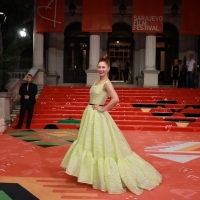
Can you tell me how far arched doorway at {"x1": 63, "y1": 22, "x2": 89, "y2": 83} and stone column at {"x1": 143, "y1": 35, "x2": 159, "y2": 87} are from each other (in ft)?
17.0

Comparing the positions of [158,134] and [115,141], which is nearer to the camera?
[115,141]

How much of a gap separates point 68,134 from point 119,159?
558cm

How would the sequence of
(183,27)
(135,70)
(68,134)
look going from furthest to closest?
(135,70) < (183,27) < (68,134)

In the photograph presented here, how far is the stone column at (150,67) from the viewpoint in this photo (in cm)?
1698

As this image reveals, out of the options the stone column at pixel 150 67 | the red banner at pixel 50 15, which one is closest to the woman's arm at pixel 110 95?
the red banner at pixel 50 15

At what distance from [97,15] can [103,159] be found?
1249 centimetres

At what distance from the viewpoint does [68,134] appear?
9898 mm

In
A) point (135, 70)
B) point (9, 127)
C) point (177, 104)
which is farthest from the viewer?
point (135, 70)

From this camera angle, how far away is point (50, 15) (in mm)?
15883

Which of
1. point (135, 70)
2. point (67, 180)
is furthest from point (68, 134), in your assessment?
point (135, 70)

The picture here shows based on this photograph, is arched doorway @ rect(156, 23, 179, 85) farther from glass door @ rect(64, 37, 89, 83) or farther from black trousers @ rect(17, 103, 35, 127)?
black trousers @ rect(17, 103, 35, 127)

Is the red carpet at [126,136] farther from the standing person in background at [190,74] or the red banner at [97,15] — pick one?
the red banner at [97,15]

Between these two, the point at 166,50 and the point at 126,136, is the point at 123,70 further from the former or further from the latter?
the point at 126,136

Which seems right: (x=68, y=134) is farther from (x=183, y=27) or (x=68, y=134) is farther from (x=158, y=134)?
(x=183, y=27)
